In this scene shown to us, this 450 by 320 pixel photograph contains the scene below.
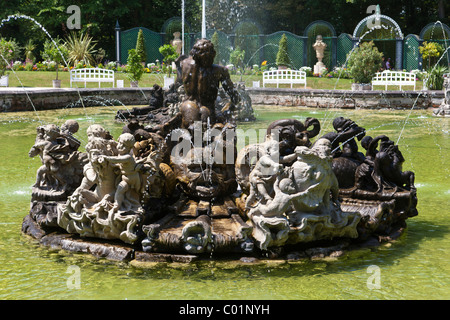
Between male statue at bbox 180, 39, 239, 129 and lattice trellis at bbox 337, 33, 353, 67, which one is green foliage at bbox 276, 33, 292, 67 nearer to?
lattice trellis at bbox 337, 33, 353, 67

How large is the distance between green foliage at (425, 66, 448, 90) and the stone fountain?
16212 millimetres

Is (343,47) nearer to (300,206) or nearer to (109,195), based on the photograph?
(300,206)

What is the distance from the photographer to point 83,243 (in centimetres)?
613

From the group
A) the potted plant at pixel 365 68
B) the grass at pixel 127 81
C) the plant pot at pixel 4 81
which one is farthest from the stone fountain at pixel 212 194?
the grass at pixel 127 81

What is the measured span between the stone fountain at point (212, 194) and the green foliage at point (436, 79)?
16.2m

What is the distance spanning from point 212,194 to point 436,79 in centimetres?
1789

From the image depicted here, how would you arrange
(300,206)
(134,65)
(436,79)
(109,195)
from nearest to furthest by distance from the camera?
1. (300,206)
2. (109,195)
3. (436,79)
4. (134,65)

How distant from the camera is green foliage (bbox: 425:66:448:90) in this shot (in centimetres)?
2245

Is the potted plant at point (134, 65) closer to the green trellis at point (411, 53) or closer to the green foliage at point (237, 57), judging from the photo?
the green foliage at point (237, 57)

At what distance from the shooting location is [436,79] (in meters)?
22.6

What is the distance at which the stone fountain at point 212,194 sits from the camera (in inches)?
230

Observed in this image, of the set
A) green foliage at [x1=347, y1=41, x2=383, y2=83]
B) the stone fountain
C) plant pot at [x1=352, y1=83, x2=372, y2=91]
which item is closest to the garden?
green foliage at [x1=347, y1=41, x2=383, y2=83]

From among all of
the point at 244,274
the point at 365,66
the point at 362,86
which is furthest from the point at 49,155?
the point at 365,66

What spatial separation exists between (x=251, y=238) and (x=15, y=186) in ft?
15.5
